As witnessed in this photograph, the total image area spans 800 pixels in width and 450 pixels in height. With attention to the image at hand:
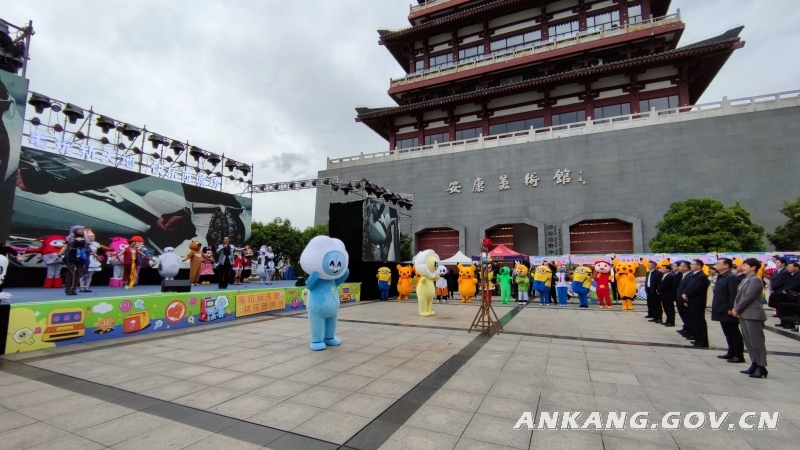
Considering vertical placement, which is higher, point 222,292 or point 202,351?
point 222,292

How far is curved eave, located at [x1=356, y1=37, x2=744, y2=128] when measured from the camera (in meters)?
22.4

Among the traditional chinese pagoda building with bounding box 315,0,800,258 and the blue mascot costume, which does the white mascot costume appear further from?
the traditional chinese pagoda building with bounding box 315,0,800,258

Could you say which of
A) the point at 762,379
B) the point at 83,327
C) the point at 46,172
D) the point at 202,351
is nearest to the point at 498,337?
the point at 762,379

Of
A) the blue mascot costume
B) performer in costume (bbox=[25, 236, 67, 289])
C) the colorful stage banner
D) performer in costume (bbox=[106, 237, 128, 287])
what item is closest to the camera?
the colorful stage banner

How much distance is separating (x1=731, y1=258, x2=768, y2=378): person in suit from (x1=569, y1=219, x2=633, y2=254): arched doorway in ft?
66.3

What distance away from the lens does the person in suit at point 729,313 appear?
544 centimetres

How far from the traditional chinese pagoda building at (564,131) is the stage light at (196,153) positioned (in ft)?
39.2

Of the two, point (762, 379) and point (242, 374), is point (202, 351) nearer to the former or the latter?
point (242, 374)

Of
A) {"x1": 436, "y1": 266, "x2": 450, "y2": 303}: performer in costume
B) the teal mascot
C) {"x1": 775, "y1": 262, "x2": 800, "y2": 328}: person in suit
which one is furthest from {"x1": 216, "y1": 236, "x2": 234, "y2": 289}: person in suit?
{"x1": 775, "y1": 262, "x2": 800, "y2": 328}: person in suit

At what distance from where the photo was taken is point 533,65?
27.6 m

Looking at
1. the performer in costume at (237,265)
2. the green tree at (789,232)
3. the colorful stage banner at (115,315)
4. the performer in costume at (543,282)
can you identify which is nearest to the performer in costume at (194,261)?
the performer in costume at (237,265)

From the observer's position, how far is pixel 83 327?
6516 mm

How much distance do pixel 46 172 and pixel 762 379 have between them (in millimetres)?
21746

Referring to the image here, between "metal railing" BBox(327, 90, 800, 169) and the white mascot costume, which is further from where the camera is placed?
"metal railing" BBox(327, 90, 800, 169)
